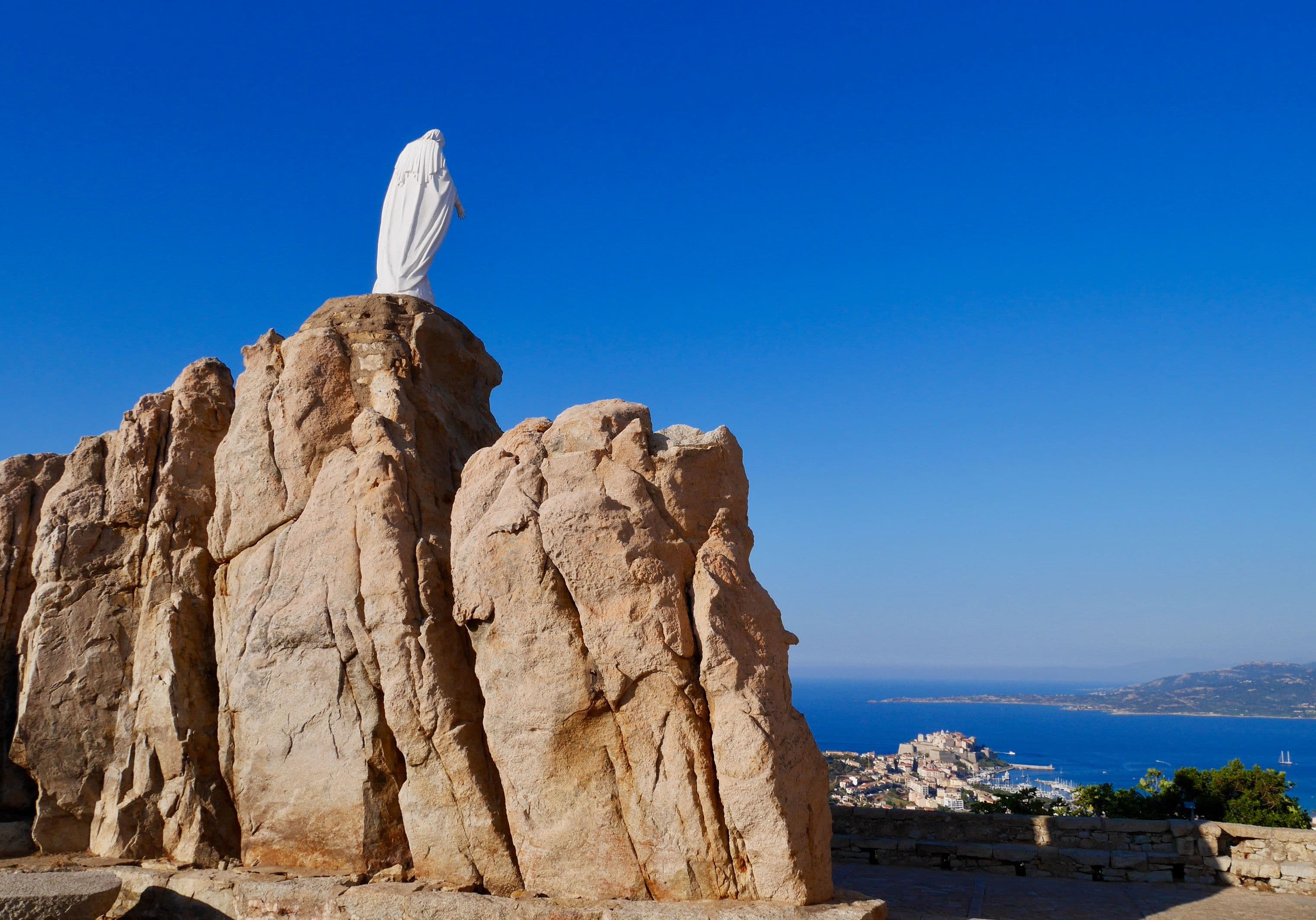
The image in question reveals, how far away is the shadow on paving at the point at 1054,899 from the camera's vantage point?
11.7 metres

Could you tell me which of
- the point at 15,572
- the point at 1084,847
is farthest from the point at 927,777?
the point at 15,572

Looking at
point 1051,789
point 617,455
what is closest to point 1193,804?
point 617,455

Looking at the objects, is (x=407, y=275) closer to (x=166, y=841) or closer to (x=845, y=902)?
(x=166, y=841)

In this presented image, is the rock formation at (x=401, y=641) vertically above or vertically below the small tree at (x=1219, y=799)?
above

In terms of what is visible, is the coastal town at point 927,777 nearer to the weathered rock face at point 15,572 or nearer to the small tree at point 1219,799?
the small tree at point 1219,799

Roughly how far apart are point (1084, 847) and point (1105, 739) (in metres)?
121

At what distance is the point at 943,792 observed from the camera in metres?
33.2

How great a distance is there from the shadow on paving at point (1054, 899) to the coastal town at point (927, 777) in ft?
6.29

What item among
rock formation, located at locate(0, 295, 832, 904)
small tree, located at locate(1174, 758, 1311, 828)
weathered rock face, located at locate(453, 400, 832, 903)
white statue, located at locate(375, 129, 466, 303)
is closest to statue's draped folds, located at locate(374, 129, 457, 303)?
white statue, located at locate(375, 129, 466, 303)

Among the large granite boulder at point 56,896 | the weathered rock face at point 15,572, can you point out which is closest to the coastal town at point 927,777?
the large granite boulder at point 56,896

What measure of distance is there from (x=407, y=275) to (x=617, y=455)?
22.9ft

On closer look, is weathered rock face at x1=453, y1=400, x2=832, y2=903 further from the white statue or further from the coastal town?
the white statue

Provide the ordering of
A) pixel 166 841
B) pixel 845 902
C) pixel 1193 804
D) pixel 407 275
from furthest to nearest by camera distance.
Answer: pixel 1193 804 < pixel 407 275 < pixel 166 841 < pixel 845 902

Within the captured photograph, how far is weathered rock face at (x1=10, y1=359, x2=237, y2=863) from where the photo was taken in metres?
12.7
